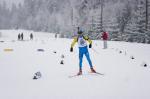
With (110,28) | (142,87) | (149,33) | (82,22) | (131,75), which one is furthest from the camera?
(82,22)

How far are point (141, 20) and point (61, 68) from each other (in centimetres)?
4045

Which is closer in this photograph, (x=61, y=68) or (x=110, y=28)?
(x=61, y=68)

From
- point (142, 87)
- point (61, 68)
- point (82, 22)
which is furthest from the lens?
point (82, 22)

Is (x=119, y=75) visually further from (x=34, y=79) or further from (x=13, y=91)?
(x=13, y=91)

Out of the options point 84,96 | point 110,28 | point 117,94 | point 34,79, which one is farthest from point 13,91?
point 110,28

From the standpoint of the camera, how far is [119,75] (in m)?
14.3

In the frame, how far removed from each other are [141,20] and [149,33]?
167 inches

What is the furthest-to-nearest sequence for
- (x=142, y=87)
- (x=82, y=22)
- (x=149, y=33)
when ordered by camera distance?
(x=82, y=22), (x=149, y=33), (x=142, y=87)

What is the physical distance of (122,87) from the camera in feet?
38.3

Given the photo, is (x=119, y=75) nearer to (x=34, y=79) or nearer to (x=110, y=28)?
(x=34, y=79)

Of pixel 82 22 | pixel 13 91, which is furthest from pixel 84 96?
pixel 82 22

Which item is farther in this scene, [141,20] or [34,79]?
[141,20]

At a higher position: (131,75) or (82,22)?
(82,22)

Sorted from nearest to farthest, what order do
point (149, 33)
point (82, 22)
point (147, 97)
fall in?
point (147, 97)
point (149, 33)
point (82, 22)
